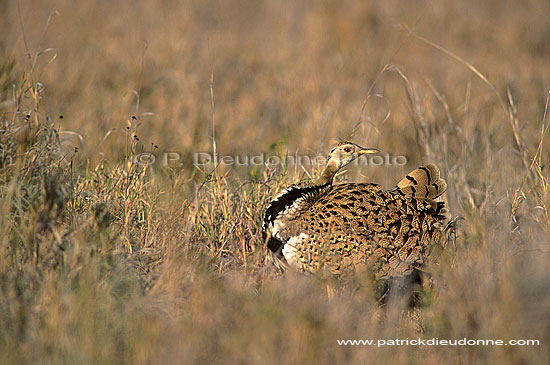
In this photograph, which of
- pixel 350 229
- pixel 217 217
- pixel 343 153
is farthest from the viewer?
pixel 217 217

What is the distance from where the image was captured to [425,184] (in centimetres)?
378

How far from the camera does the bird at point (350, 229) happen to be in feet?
10.7

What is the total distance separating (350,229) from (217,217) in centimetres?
109

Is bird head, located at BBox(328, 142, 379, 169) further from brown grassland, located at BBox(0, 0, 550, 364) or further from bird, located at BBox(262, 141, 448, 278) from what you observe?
brown grassland, located at BBox(0, 0, 550, 364)

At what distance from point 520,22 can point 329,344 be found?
9.11m

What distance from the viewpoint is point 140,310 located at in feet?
9.05

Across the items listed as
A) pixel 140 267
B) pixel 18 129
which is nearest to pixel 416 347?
pixel 140 267

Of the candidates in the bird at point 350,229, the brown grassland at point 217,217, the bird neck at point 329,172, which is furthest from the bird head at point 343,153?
the brown grassland at point 217,217

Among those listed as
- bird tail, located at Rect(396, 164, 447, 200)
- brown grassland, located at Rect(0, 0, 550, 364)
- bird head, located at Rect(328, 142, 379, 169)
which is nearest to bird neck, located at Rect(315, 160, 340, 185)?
bird head, located at Rect(328, 142, 379, 169)

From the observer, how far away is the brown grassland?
2510 millimetres

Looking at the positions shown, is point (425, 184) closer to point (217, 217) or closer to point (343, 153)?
point (343, 153)

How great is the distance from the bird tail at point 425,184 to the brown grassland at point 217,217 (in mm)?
206

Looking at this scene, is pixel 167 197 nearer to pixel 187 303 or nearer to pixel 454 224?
pixel 187 303

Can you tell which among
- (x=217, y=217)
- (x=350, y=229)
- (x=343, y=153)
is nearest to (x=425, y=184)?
(x=343, y=153)
